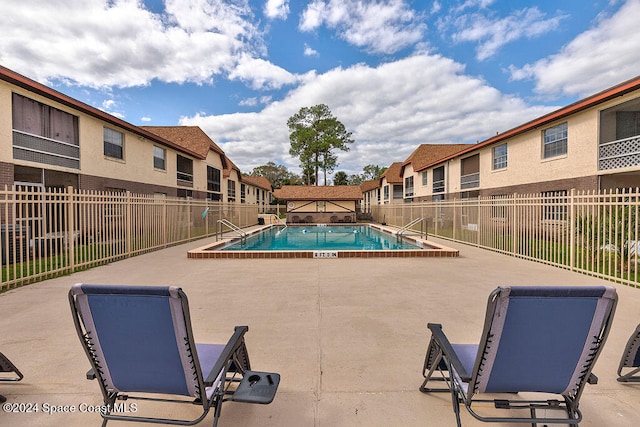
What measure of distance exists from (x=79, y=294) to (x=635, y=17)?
18.1 metres

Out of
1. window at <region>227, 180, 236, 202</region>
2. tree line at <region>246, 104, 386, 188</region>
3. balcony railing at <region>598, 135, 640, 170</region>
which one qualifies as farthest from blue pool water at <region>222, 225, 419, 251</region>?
tree line at <region>246, 104, 386, 188</region>

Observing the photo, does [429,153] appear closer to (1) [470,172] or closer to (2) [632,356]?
(1) [470,172]

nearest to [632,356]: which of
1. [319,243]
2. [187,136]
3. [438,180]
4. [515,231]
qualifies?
[515,231]

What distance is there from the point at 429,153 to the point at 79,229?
30.8 m

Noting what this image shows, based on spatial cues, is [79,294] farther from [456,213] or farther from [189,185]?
[189,185]

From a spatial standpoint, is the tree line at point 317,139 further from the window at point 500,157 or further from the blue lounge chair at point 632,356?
the blue lounge chair at point 632,356

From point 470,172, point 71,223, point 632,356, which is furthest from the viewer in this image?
point 470,172

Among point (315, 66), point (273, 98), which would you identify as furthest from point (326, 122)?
point (315, 66)

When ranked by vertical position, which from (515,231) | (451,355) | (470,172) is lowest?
(451,355)

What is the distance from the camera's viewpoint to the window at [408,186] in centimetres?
3294

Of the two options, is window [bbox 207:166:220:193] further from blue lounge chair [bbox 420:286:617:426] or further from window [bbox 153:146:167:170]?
blue lounge chair [bbox 420:286:617:426]

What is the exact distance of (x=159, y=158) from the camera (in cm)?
1944

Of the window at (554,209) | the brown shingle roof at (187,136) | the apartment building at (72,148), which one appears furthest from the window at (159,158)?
the window at (554,209)

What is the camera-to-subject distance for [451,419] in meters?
2.24
